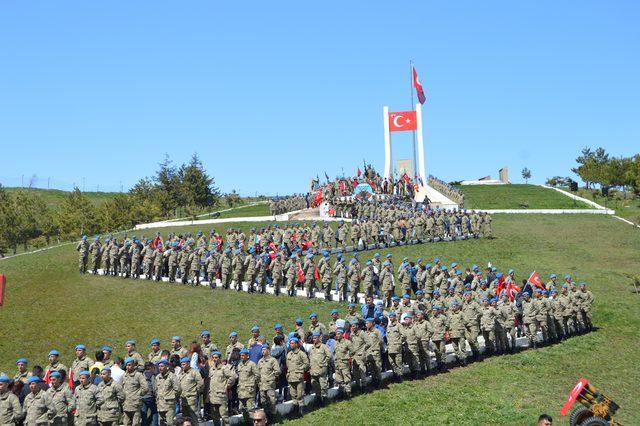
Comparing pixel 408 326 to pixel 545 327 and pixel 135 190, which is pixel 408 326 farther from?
pixel 135 190

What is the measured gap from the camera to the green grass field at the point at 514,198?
5738 centimetres

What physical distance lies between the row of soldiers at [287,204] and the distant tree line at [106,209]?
36.2ft

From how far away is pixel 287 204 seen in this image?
51875 mm

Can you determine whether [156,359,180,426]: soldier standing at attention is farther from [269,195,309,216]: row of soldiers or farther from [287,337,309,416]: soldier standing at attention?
[269,195,309,216]: row of soldiers

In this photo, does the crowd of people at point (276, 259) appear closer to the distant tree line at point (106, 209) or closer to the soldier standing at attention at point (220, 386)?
the soldier standing at attention at point (220, 386)

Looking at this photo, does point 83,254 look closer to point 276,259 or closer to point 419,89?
point 276,259

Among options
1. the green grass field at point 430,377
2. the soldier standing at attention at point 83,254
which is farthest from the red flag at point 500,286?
the soldier standing at attention at point 83,254

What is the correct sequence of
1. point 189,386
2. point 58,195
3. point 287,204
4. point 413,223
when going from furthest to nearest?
point 58,195, point 287,204, point 413,223, point 189,386

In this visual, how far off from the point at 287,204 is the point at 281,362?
3544 centimetres

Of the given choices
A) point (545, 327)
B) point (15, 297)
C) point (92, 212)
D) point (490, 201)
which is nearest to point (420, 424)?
point (545, 327)

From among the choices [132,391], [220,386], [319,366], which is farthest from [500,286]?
[132,391]

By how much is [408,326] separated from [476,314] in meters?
2.66

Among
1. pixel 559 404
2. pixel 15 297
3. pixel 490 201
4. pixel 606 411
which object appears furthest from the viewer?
pixel 490 201

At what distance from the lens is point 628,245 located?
39.5 m
